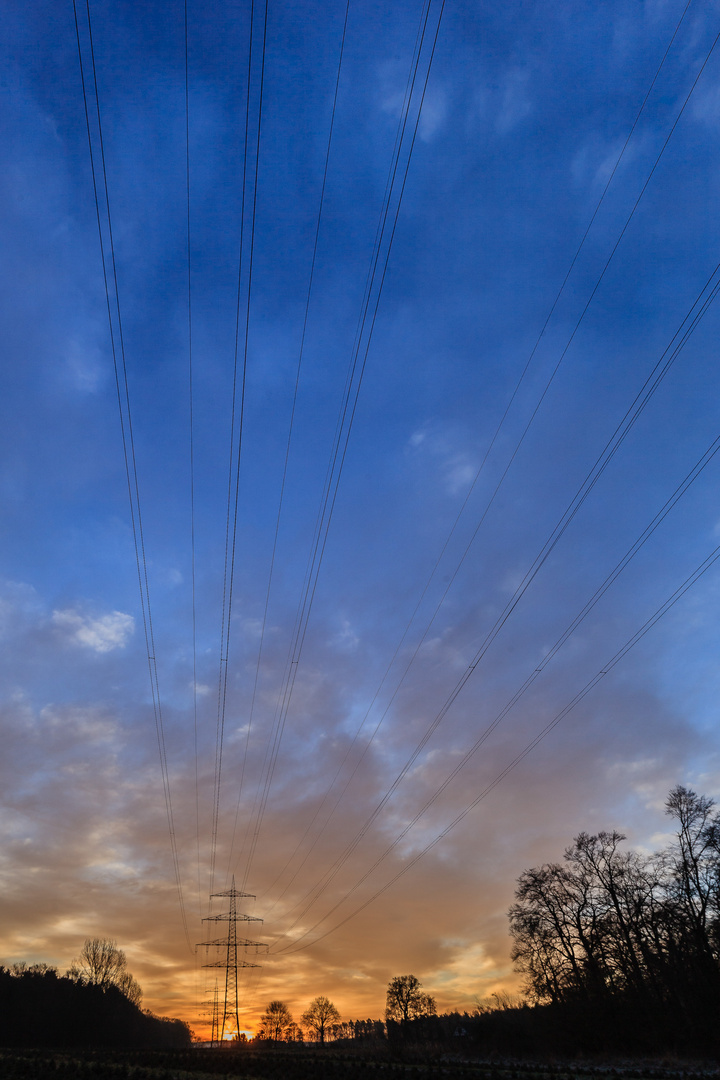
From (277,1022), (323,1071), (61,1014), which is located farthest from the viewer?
(277,1022)

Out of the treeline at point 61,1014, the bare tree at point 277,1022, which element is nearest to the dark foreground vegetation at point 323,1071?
the treeline at point 61,1014

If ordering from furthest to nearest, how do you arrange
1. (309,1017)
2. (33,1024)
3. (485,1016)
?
(309,1017) → (33,1024) → (485,1016)

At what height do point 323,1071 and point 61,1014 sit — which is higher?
point 61,1014

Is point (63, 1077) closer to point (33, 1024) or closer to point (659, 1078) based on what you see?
point (659, 1078)

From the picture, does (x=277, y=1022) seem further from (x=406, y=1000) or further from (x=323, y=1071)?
(x=323, y=1071)

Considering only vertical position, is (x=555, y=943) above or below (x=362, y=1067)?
above

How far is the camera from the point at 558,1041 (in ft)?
162

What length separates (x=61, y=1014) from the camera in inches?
3688

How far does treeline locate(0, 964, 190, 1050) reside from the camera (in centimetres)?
8906

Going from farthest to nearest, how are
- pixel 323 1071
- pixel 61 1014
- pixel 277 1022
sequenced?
pixel 277 1022 → pixel 61 1014 → pixel 323 1071

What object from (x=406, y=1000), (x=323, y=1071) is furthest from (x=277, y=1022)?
(x=323, y=1071)

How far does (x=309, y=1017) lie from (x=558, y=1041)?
424 ft

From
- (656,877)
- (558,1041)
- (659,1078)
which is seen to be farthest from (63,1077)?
(656,877)

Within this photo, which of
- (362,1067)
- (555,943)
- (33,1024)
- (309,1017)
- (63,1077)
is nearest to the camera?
(63,1077)
